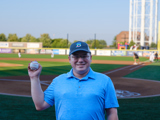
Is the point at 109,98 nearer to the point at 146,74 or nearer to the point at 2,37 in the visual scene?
the point at 146,74

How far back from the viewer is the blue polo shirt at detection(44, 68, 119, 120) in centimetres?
248

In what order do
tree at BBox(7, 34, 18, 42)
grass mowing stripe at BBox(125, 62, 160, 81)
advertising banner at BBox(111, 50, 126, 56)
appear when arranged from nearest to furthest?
grass mowing stripe at BBox(125, 62, 160, 81) < advertising banner at BBox(111, 50, 126, 56) < tree at BBox(7, 34, 18, 42)

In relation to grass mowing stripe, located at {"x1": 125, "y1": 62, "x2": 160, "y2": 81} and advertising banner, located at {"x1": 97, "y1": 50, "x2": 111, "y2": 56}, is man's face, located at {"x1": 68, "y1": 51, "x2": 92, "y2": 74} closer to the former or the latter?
grass mowing stripe, located at {"x1": 125, "y1": 62, "x2": 160, "y2": 81}

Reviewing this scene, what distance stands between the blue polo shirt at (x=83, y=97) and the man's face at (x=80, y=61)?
0.07 meters

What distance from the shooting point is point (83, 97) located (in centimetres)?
248

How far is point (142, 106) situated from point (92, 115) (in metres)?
6.08

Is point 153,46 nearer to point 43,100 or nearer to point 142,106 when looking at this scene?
point 142,106

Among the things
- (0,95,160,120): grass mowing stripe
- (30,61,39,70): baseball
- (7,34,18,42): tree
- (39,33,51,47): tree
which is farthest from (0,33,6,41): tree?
(30,61,39,70): baseball

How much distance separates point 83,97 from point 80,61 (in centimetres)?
37

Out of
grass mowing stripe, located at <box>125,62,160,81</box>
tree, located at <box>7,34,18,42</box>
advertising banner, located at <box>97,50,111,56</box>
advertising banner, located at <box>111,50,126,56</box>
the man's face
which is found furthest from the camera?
Answer: tree, located at <box>7,34,18,42</box>

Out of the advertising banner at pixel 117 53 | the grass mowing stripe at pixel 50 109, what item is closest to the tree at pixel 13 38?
the advertising banner at pixel 117 53

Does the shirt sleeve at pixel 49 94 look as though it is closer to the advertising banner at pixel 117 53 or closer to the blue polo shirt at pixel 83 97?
the blue polo shirt at pixel 83 97

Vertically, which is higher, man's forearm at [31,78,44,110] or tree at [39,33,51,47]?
tree at [39,33,51,47]

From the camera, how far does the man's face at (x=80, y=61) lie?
103 inches
